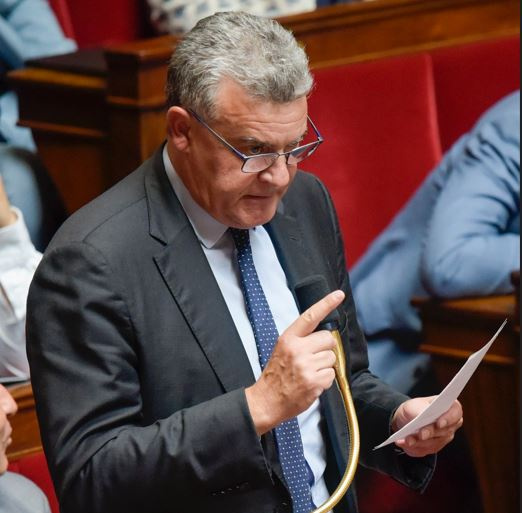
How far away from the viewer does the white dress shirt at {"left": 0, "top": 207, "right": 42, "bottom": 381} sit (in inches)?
44.9

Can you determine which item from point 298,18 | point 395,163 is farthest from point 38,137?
point 395,163

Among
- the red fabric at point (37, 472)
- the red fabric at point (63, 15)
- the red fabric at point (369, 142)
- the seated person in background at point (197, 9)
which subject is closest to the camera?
the red fabric at point (37, 472)

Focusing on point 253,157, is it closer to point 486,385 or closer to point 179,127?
point 179,127

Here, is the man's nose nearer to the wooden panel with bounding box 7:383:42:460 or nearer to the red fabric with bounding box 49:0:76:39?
the wooden panel with bounding box 7:383:42:460

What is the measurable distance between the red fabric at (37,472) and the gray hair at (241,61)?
1.34 ft

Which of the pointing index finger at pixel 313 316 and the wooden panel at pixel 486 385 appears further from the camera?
the wooden panel at pixel 486 385

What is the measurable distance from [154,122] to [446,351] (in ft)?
1.48

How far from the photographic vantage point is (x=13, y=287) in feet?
3.76

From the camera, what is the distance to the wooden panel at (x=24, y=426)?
115 cm

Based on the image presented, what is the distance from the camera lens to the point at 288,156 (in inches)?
35.0

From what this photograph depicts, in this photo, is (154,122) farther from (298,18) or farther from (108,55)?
(298,18)

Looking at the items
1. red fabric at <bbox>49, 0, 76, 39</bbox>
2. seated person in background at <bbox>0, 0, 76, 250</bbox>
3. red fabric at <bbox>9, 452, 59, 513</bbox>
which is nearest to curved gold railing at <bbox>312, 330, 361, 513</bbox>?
red fabric at <bbox>9, 452, 59, 513</bbox>

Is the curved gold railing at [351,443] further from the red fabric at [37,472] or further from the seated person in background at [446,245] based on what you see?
the seated person in background at [446,245]

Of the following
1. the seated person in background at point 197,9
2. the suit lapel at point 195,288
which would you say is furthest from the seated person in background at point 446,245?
the suit lapel at point 195,288
